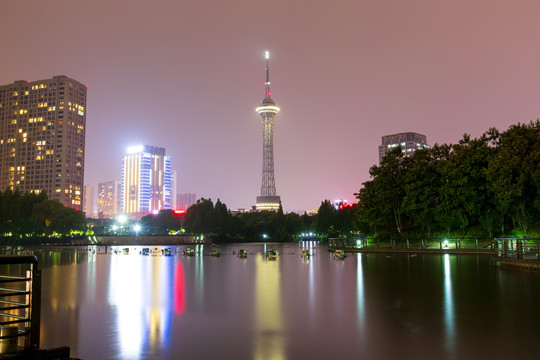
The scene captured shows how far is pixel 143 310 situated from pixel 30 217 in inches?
4971

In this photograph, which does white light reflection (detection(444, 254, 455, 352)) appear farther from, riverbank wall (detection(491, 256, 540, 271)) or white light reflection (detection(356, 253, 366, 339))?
riverbank wall (detection(491, 256, 540, 271))

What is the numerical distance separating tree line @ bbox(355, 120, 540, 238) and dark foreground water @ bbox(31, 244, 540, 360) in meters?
29.6

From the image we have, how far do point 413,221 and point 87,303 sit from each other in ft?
204

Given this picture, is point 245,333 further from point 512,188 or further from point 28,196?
point 28,196

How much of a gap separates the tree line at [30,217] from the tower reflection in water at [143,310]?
359 feet

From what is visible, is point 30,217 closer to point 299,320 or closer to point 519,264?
point 519,264

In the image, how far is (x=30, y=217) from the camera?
129m

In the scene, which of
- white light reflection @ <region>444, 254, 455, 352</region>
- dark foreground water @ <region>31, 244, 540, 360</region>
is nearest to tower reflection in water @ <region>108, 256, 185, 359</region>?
dark foreground water @ <region>31, 244, 540, 360</region>

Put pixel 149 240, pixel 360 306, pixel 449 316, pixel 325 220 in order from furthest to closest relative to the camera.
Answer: pixel 149 240, pixel 325 220, pixel 360 306, pixel 449 316

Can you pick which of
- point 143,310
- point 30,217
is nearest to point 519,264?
point 143,310

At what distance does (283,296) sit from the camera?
21.8 m

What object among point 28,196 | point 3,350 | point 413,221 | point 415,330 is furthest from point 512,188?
point 28,196

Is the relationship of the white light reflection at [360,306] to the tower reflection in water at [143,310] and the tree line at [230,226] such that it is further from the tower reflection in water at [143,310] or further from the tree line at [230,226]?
the tree line at [230,226]

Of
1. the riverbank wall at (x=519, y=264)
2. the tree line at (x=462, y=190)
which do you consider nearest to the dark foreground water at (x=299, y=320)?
the riverbank wall at (x=519, y=264)
